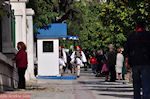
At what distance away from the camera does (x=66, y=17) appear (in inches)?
1449

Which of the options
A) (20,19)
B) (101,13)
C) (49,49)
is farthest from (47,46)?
(20,19)

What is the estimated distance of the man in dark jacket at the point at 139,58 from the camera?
10.6m

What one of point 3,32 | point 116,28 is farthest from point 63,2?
point 3,32

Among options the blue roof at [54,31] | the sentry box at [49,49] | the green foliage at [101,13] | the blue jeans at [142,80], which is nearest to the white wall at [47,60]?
the sentry box at [49,49]

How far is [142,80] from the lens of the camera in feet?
34.7

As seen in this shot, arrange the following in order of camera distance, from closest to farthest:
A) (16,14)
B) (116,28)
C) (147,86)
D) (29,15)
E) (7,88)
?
1. (147,86)
2. (7,88)
3. (16,14)
4. (29,15)
5. (116,28)

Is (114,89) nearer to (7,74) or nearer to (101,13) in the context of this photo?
(7,74)

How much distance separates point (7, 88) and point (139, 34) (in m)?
6.80

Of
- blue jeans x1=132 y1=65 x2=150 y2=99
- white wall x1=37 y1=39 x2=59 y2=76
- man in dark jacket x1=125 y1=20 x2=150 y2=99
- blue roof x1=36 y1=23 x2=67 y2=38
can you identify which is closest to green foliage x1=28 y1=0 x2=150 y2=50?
blue roof x1=36 y1=23 x2=67 y2=38

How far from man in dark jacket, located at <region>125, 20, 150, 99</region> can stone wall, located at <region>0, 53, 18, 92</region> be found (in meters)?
5.36

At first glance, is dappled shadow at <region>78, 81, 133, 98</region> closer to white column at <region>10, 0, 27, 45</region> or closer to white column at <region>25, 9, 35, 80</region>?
white column at <region>10, 0, 27, 45</region>

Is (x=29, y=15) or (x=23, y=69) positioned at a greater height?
(x=29, y=15)

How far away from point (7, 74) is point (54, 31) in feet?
44.5

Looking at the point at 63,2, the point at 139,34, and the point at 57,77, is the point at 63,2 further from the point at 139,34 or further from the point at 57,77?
the point at 139,34
